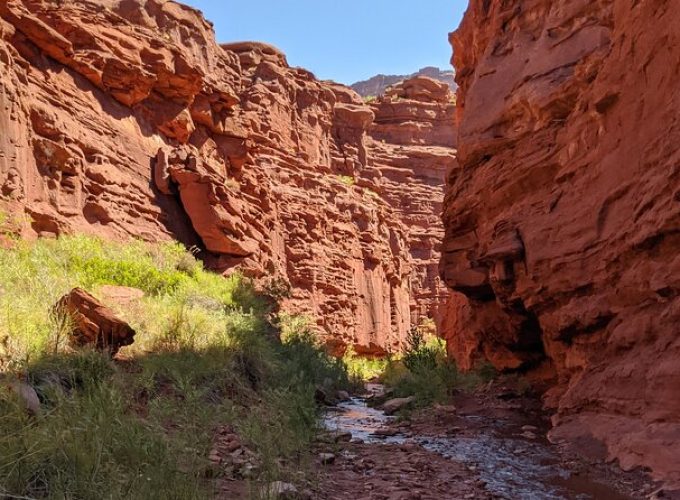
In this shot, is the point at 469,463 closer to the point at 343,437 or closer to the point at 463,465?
the point at 463,465

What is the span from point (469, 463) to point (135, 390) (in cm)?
335

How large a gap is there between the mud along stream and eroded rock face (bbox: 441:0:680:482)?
0.32 meters

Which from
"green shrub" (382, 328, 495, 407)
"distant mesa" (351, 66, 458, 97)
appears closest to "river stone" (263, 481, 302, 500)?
"green shrub" (382, 328, 495, 407)

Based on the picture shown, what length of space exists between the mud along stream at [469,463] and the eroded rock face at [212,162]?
32.4ft

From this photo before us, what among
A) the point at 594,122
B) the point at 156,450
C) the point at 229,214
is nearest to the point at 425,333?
the point at 229,214

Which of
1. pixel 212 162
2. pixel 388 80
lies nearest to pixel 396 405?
pixel 212 162

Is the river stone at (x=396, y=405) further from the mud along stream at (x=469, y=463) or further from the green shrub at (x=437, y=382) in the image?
the mud along stream at (x=469, y=463)

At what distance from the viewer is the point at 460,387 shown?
31.7ft

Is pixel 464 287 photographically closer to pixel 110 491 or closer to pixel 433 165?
pixel 110 491

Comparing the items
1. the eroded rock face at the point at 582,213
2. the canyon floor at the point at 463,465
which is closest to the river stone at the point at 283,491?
the canyon floor at the point at 463,465

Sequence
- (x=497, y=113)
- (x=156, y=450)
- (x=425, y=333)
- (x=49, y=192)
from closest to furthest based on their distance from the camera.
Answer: (x=156, y=450), (x=497, y=113), (x=49, y=192), (x=425, y=333)

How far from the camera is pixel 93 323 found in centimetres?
616

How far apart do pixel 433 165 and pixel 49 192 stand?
97.6ft

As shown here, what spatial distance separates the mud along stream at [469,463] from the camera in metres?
3.96
